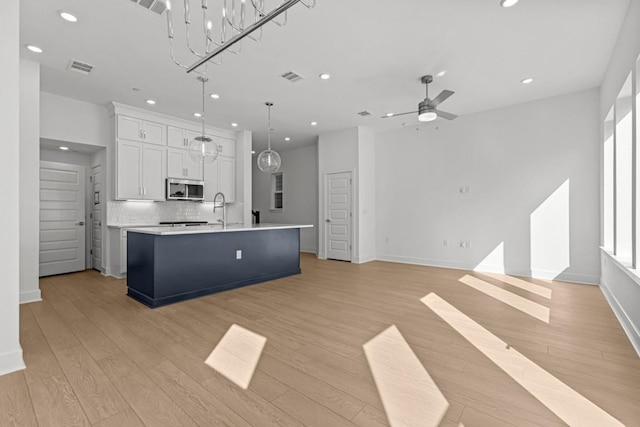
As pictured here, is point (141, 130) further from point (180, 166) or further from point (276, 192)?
point (276, 192)

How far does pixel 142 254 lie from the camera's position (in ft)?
13.1

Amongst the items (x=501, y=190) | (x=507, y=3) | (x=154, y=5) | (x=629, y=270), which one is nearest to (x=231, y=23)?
(x=154, y=5)

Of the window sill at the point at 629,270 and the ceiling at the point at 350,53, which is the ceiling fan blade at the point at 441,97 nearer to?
the ceiling at the point at 350,53

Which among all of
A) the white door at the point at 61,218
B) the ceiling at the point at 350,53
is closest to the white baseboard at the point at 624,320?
the ceiling at the point at 350,53

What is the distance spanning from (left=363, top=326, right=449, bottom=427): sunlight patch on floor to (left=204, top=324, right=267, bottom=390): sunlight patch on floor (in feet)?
2.97

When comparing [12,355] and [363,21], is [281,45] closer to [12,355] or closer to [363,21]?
[363,21]

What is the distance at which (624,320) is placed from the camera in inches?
120

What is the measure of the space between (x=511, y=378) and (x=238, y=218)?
6.38 m

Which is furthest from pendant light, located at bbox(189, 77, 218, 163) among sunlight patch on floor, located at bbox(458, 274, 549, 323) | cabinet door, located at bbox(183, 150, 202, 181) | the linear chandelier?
sunlight patch on floor, located at bbox(458, 274, 549, 323)

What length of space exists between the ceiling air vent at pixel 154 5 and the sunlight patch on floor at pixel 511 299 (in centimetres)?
499

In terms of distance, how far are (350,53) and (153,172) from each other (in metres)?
4.42

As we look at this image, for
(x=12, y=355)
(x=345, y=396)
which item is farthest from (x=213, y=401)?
(x=12, y=355)

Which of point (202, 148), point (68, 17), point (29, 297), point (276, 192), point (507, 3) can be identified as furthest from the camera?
point (276, 192)

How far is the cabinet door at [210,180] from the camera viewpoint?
6852 mm
